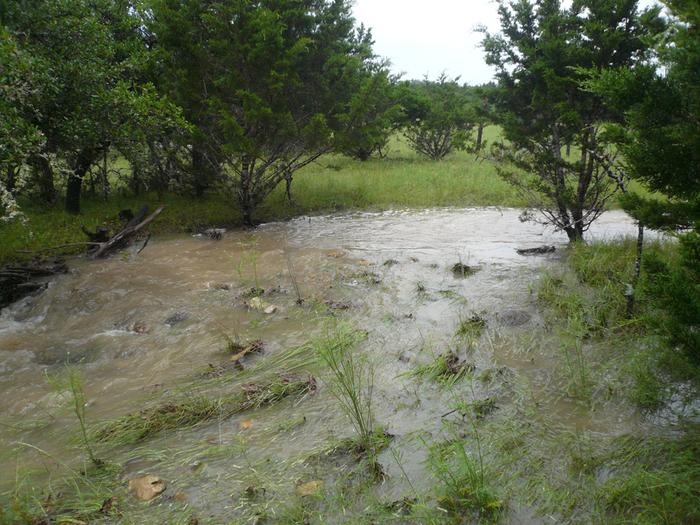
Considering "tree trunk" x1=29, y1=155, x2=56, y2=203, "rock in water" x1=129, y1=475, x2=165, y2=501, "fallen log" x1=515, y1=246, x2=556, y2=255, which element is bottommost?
"rock in water" x1=129, y1=475, x2=165, y2=501

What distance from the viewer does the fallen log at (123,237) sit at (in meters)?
8.15

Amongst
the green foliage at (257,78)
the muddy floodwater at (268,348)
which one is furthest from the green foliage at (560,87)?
the green foliage at (257,78)

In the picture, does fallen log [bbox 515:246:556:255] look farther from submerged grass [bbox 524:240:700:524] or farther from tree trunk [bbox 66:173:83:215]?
tree trunk [bbox 66:173:83:215]

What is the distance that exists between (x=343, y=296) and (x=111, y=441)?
3.26m

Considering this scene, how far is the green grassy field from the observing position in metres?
9.35

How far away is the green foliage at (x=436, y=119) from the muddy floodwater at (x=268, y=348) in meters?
12.0

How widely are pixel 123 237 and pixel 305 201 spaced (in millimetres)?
4996

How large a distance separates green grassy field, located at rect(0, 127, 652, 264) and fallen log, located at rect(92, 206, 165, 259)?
0.63m

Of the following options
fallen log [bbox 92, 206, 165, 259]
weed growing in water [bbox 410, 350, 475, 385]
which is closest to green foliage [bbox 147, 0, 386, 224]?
fallen log [bbox 92, 206, 165, 259]

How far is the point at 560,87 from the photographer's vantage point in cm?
682

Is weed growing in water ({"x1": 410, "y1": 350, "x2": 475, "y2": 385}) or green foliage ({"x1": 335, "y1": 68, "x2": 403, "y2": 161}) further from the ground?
green foliage ({"x1": 335, "y1": 68, "x2": 403, "y2": 161})

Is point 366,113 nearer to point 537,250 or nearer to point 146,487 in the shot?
point 537,250

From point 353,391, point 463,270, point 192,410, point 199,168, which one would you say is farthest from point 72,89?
point 353,391

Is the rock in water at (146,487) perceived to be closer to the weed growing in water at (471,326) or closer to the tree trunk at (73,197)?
the weed growing in water at (471,326)
